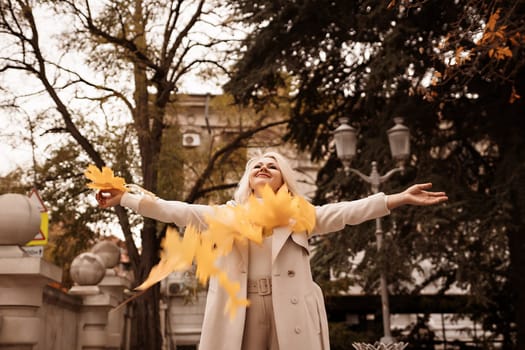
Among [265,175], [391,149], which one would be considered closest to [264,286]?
[265,175]

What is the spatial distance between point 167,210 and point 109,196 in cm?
38

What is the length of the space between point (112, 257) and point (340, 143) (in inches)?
214

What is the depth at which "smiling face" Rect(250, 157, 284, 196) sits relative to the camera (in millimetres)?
3920

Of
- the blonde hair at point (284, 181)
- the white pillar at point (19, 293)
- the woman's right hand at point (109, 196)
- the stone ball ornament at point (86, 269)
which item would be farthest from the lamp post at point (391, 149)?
the woman's right hand at point (109, 196)

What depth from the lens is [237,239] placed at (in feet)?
12.0

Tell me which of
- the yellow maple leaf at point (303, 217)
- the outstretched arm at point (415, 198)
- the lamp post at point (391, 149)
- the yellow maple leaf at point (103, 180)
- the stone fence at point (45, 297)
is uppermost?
the lamp post at point (391, 149)

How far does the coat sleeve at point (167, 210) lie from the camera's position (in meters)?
3.68

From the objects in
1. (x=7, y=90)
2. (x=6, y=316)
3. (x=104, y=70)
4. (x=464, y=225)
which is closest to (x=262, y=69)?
(x=104, y=70)

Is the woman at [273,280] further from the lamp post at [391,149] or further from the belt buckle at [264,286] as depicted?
the lamp post at [391,149]

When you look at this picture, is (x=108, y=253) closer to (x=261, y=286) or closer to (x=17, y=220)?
(x=17, y=220)

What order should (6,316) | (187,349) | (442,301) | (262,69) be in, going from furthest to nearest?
(187,349)
(442,301)
(262,69)
(6,316)

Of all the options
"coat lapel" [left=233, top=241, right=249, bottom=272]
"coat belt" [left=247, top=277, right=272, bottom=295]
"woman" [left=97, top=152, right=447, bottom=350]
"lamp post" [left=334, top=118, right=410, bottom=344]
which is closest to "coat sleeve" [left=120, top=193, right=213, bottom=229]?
"woman" [left=97, top=152, right=447, bottom=350]

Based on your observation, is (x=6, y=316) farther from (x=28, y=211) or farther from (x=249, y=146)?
(x=249, y=146)

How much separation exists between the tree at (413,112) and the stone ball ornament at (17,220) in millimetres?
5862
